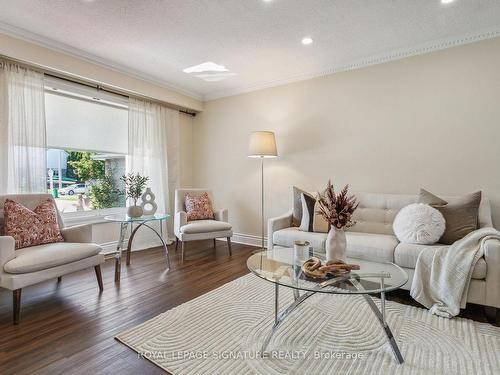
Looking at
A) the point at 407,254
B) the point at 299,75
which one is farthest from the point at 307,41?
the point at 407,254

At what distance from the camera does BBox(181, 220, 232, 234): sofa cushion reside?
3582mm

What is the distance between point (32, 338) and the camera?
1.85 m

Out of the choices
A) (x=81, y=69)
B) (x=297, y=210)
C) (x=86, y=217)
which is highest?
(x=81, y=69)

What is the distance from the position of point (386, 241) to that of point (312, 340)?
4.22 feet

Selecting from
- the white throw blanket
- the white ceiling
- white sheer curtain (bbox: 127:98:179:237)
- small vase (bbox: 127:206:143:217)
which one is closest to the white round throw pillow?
the white throw blanket

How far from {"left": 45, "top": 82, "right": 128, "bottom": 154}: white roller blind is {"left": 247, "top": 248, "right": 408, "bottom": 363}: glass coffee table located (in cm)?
292

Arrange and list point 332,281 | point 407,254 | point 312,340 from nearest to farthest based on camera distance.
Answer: point 332,281 < point 312,340 < point 407,254

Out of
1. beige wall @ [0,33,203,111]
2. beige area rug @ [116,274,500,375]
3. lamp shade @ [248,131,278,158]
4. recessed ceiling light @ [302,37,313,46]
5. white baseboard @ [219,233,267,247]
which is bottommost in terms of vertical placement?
beige area rug @ [116,274,500,375]

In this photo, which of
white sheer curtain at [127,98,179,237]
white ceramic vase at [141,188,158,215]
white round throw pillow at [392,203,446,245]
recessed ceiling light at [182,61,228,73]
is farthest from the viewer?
white sheer curtain at [127,98,179,237]

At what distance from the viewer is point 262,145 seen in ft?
12.6

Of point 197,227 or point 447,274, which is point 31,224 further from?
point 447,274

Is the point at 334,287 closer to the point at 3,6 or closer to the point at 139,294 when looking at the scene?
the point at 139,294

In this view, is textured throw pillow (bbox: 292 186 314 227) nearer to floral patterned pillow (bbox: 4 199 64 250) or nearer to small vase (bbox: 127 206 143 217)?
small vase (bbox: 127 206 143 217)

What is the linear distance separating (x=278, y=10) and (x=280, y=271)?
2187mm
